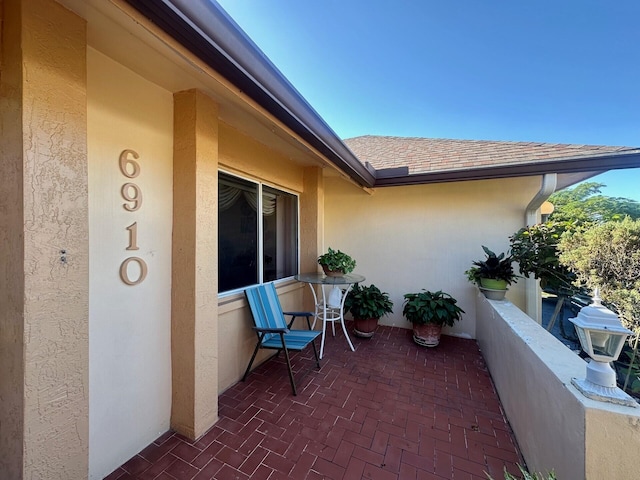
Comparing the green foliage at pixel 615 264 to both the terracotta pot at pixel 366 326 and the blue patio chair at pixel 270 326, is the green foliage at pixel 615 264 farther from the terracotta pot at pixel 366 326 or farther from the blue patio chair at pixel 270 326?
the blue patio chair at pixel 270 326

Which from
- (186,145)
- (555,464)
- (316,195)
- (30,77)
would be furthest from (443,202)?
(30,77)

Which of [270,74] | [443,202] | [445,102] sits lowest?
[443,202]

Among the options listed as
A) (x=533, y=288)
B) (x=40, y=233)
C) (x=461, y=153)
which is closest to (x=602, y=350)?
(x=40, y=233)

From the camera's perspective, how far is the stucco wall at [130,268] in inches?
69.4

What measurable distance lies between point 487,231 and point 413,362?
273cm

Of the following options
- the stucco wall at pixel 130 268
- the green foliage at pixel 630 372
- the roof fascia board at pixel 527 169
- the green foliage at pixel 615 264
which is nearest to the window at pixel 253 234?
the stucco wall at pixel 130 268

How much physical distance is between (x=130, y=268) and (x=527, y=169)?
198 inches

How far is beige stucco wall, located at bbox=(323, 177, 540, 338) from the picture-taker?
4422 mm

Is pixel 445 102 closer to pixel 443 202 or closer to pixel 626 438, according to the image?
pixel 443 202

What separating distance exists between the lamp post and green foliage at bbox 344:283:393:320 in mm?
3155

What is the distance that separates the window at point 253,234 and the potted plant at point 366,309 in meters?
1.27

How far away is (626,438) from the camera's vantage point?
1108mm

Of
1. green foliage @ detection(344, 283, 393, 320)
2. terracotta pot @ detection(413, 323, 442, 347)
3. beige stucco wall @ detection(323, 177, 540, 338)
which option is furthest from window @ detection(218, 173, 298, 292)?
terracotta pot @ detection(413, 323, 442, 347)

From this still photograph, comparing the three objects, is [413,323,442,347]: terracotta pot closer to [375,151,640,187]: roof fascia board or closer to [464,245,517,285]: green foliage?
[464,245,517,285]: green foliage
